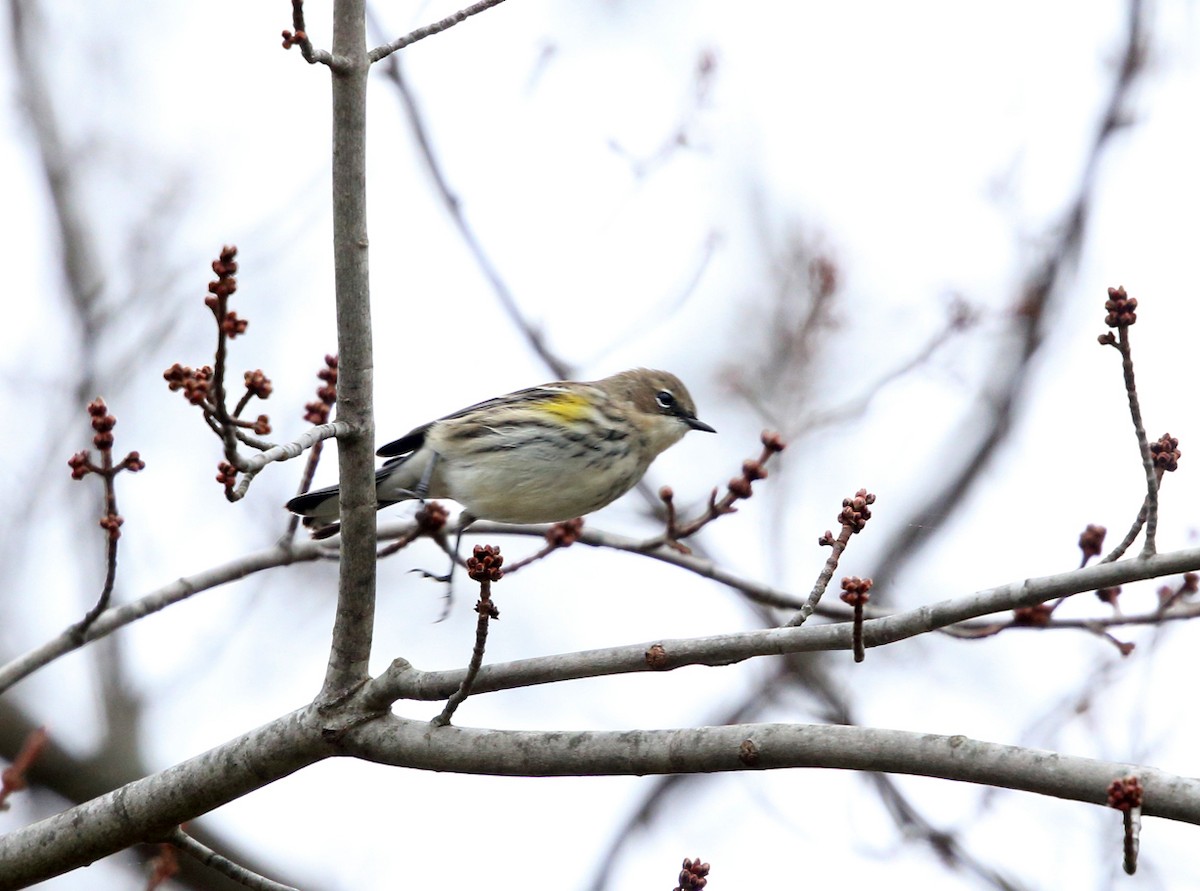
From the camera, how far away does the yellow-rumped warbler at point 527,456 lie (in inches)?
244

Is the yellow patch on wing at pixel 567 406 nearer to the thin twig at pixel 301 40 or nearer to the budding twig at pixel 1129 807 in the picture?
the thin twig at pixel 301 40

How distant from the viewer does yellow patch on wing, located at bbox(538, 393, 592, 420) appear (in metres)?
6.80

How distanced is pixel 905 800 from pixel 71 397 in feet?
17.5

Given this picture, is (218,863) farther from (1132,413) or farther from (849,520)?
(1132,413)

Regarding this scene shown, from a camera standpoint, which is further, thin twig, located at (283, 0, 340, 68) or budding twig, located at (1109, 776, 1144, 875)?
thin twig, located at (283, 0, 340, 68)

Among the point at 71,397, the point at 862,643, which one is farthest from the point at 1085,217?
the point at 71,397

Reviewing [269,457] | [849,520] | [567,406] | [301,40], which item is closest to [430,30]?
[301,40]

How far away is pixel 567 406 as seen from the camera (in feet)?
22.7

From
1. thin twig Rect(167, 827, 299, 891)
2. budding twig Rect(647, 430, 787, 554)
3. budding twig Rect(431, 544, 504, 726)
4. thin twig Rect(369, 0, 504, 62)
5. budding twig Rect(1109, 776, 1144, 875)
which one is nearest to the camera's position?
budding twig Rect(1109, 776, 1144, 875)

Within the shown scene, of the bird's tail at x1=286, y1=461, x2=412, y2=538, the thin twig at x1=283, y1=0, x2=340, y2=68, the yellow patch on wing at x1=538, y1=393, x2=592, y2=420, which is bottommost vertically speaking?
the thin twig at x1=283, y1=0, x2=340, y2=68

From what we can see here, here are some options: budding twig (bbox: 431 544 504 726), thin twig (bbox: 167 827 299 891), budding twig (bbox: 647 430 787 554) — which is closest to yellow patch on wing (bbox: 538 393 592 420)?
budding twig (bbox: 647 430 787 554)

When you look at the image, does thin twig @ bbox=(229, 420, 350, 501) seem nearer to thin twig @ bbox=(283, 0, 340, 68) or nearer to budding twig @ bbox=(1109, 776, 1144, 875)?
thin twig @ bbox=(283, 0, 340, 68)

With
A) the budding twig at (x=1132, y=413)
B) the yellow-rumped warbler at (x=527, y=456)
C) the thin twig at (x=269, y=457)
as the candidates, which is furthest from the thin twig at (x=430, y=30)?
the yellow-rumped warbler at (x=527, y=456)

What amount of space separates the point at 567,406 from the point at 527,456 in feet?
2.22
